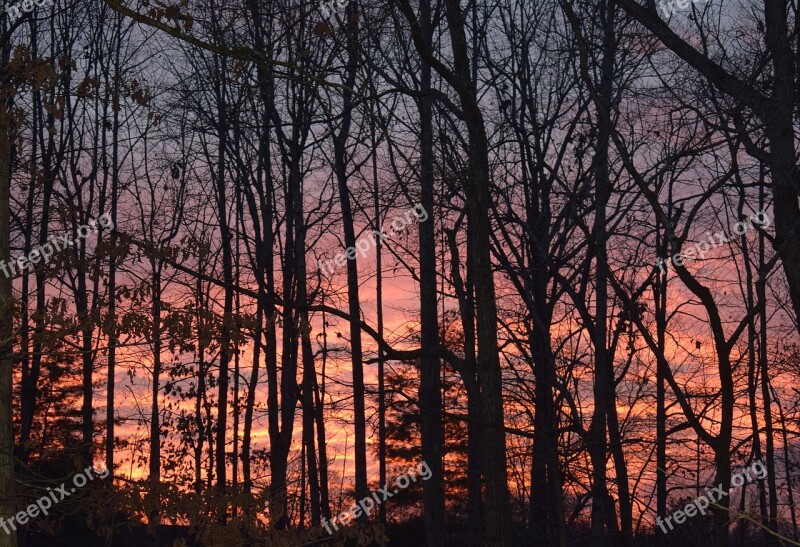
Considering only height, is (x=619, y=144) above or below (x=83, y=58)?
below

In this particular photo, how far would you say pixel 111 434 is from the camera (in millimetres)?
17812

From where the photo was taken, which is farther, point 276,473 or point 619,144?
point 276,473

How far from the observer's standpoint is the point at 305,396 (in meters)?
15.2

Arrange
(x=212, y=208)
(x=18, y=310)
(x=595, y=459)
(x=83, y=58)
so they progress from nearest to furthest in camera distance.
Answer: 1. (x=18, y=310)
2. (x=595, y=459)
3. (x=83, y=58)
4. (x=212, y=208)

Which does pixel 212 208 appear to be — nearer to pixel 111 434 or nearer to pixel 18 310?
pixel 111 434

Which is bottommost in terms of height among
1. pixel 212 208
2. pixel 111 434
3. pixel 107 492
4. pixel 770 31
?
pixel 107 492

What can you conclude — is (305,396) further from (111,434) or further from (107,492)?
(107,492)

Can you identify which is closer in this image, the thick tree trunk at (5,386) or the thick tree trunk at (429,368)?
the thick tree trunk at (5,386)

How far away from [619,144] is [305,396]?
12.0 meters

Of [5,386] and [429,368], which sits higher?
[429,368]

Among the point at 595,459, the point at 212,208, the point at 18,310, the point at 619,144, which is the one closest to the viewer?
the point at 619,144

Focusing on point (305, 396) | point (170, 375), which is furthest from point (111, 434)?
point (305, 396)

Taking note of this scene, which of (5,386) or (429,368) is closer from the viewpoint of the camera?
(5,386)

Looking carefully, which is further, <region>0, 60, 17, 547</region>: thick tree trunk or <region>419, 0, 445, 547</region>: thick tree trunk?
<region>419, 0, 445, 547</region>: thick tree trunk
